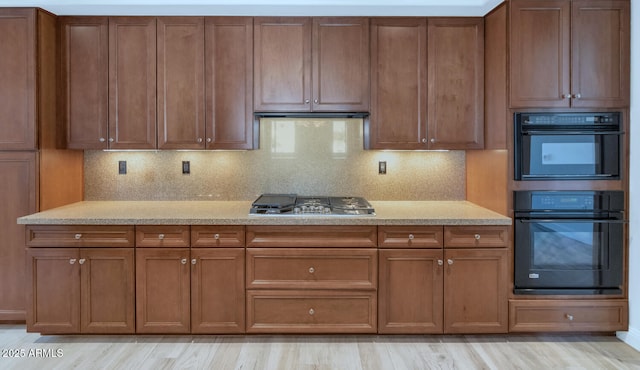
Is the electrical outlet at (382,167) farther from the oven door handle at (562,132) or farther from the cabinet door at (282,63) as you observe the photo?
the oven door handle at (562,132)

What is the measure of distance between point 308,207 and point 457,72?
1418 millimetres

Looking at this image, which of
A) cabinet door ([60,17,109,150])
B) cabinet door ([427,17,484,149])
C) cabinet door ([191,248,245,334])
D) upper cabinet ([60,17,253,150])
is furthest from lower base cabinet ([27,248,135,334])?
cabinet door ([427,17,484,149])

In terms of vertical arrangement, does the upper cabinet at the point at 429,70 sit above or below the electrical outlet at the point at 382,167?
above

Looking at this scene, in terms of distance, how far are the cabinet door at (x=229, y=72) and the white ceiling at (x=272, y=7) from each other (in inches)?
4.0

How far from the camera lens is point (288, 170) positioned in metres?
3.32

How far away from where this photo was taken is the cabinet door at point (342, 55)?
2930 mm

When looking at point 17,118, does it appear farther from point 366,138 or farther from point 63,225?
point 366,138

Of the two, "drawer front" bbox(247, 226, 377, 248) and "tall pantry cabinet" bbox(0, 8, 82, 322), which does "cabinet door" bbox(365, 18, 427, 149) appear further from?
"tall pantry cabinet" bbox(0, 8, 82, 322)

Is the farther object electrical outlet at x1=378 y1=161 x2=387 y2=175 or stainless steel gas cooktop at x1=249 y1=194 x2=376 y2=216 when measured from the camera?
electrical outlet at x1=378 y1=161 x2=387 y2=175

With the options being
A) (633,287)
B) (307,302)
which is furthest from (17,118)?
(633,287)

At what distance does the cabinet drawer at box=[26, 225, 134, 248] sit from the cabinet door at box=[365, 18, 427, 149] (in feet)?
5.73

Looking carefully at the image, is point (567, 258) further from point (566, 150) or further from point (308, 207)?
point (308, 207)

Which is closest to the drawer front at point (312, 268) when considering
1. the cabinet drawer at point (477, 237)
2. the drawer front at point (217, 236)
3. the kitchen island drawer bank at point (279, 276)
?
the kitchen island drawer bank at point (279, 276)

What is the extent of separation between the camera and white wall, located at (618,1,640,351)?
259 cm
